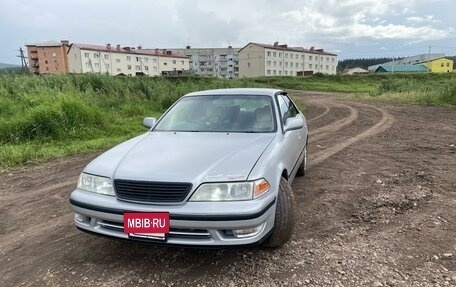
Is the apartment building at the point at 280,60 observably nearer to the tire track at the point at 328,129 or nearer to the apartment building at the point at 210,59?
the apartment building at the point at 210,59

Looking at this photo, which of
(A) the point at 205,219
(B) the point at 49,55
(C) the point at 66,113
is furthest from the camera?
(B) the point at 49,55

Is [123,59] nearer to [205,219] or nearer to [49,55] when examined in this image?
[49,55]

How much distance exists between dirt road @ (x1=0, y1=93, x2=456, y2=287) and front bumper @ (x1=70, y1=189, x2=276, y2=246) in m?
0.38

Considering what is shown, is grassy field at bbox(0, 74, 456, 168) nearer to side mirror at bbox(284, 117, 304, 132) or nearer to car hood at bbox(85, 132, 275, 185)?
car hood at bbox(85, 132, 275, 185)

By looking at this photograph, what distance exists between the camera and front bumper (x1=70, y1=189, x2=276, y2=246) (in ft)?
8.64

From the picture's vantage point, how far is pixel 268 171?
117 inches

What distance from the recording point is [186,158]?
3080mm

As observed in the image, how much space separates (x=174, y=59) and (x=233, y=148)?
9281 cm

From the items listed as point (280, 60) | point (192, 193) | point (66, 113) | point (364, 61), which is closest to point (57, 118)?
point (66, 113)

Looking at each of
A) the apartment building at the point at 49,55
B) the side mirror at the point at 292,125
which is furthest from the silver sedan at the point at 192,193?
the apartment building at the point at 49,55

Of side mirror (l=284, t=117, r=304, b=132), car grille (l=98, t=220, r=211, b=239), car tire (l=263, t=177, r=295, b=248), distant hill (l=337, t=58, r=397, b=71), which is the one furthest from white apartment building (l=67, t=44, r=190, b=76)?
distant hill (l=337, t=58, r=397, b=71)

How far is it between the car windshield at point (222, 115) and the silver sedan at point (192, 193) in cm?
34

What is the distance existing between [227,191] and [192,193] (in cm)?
27

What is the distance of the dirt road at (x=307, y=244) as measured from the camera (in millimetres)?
2900
